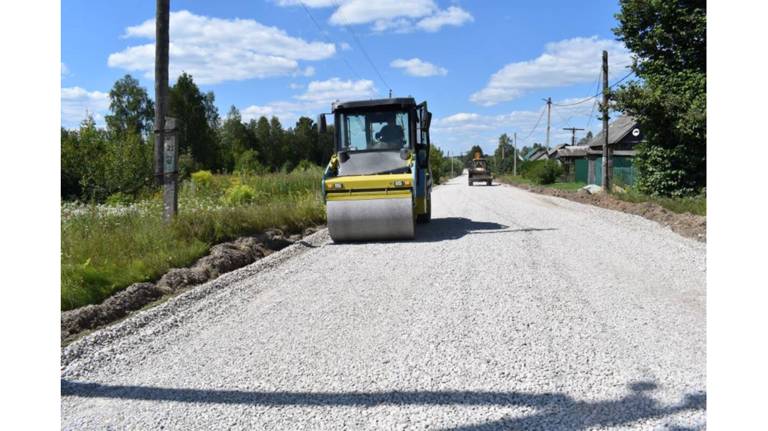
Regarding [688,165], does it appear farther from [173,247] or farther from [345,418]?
[345,418]

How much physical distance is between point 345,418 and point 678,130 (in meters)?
19.4

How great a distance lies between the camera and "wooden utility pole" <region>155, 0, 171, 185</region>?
10.3 meters

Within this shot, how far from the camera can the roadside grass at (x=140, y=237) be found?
7.22 meters

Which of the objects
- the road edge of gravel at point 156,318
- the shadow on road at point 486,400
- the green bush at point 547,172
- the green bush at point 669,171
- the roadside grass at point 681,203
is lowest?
the shadow on road at point 486,400

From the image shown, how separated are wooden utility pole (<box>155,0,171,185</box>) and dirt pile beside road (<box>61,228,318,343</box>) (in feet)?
6.15

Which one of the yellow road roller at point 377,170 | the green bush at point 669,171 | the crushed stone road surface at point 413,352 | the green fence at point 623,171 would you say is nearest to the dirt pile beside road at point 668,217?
the green bush at point 669,171

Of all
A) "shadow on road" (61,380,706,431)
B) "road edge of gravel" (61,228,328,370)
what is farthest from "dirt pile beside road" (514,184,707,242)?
"shadow on road" (61,380,706,431)

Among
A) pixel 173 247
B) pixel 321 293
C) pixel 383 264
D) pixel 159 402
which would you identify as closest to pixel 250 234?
pixel 173 247

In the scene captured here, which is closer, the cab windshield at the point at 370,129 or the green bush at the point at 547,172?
the cab windshield at the point at 370,129

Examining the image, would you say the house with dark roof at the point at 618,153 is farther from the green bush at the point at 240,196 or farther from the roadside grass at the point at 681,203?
the green bush at the point at 240,196

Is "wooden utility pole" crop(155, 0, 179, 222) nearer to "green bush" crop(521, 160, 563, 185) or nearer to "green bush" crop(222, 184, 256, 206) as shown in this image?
"green bush" crop(222, 184, 256, 206)

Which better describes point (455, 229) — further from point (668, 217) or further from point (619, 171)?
point (619, 171)

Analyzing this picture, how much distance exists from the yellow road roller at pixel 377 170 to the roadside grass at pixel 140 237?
1.94m

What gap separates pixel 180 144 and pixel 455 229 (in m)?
41.0
